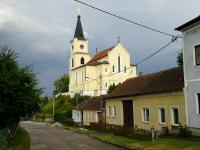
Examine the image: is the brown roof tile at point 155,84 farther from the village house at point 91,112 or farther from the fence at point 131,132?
the village house at point 91,112

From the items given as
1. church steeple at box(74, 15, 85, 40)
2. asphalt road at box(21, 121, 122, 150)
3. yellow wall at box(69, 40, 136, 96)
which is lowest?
asphalt road at box(21, 121, 122, 150)

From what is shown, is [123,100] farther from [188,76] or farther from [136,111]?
[188,76]

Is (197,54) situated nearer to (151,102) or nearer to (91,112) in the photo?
(151,102)

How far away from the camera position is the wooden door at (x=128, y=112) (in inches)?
1515

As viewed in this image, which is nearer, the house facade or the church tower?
the house facade

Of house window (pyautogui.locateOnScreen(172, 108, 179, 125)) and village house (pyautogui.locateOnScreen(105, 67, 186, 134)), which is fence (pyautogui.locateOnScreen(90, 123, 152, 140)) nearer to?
village house (pyautogui.locateOnScreen(105, 67, 186, 134))

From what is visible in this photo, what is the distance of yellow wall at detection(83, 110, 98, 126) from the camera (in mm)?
53188

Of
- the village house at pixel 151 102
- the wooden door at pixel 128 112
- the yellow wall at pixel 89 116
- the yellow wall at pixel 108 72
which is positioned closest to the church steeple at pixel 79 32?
the yellow wall at pixel 108 72

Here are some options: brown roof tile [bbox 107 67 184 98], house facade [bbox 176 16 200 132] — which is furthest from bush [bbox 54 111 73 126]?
house facade [bbox 176 16 200 132]

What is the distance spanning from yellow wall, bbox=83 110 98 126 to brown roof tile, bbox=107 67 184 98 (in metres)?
10.0

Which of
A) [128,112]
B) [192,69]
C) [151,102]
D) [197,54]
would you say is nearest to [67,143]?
[151,102]

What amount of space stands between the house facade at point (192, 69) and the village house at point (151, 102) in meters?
1.10

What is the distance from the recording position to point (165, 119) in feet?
102

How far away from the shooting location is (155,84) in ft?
113
